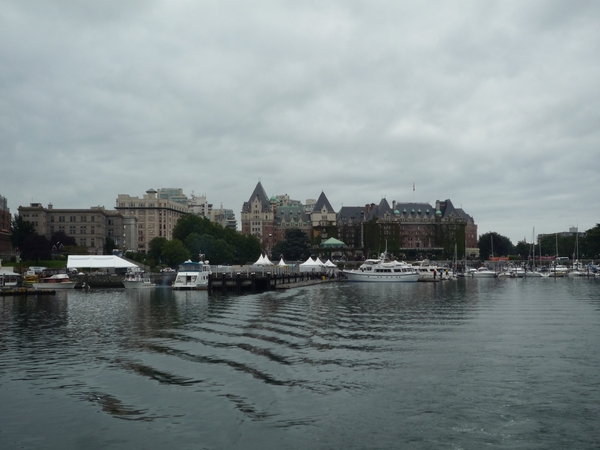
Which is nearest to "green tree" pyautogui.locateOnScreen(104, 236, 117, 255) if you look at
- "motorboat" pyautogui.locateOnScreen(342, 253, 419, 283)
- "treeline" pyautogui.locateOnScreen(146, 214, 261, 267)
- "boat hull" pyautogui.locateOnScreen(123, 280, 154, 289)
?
"treeline" pyautogui.locateOnScreen(146, 214, 261, 267)

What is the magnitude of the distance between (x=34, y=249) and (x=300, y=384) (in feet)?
346

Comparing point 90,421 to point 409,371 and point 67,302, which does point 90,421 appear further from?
point 67,302

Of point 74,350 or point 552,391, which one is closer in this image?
point 552,391

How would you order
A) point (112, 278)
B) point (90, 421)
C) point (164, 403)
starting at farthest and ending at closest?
1. point (112, 278)
2. point (164, 403)
3. point (90, 421)

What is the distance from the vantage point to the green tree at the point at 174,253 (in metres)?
134

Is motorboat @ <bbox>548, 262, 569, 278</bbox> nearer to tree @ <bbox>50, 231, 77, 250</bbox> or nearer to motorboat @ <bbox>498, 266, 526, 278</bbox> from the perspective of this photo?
motorboat @ <bbox>498, 266, 526, 278</bbox>

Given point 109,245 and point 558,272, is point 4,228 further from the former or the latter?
point 558,272

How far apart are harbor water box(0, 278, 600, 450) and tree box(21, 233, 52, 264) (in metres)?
79.9

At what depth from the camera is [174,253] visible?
440 ft

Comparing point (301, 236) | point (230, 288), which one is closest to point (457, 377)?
point (230, 288)

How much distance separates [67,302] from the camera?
65.3m

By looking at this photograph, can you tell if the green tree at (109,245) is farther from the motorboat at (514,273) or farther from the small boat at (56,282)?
the motorboat at (514,273)

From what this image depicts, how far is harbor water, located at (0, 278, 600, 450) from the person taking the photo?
18547mm

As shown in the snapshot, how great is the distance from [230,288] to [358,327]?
153 ft
